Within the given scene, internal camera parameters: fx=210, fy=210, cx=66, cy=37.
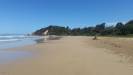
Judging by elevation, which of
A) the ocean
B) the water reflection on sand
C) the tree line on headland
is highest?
the tree line on headland

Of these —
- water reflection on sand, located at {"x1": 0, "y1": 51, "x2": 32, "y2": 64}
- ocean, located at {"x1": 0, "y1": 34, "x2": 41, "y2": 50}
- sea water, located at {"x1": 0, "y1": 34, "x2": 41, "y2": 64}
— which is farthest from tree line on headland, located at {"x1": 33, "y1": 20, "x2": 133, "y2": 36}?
water reflection on sand, located at {"x1": 0, "y1": 51, "x2": 32, "y2": 64}

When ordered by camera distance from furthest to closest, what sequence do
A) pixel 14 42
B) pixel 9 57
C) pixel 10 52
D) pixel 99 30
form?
pixel 99 30
pixel 14 42
pixel 10 52
pixel 9 57

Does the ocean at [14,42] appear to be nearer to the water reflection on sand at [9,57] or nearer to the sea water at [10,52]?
the sea water at [10,52]

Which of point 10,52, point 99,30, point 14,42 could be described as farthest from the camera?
point 99,30

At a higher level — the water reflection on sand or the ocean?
the ocean

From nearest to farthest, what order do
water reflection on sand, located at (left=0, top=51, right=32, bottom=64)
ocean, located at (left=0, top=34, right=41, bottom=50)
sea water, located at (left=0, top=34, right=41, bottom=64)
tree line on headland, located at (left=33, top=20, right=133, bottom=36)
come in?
water reflection on sand, located at (left=0, top=51, right=32, bottom=64) < sea water, located at (left=0, top=34, right=41, bottom=64) < ocean, located at (left=0, top=34, right=41, bottom=50) < tree line on headland, located at (left=33, top=20, right=133, bottom=36)

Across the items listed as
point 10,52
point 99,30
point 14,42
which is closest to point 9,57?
point 10,52

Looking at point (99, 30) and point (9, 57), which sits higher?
point (99, 30)

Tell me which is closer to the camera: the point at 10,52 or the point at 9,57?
the point at 9,57

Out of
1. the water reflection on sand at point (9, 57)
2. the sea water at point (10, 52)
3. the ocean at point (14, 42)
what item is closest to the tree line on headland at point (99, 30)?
the ocean at point (14, 42)

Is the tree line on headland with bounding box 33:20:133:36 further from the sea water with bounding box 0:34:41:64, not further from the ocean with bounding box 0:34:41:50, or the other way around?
the sea water with bounding box 0:34:41:64

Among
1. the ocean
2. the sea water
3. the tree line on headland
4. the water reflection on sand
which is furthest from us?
the tree line on headland

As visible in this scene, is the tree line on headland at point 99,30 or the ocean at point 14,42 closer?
the ocean at point 14,42

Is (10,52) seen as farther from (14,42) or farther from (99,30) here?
(99,30)
